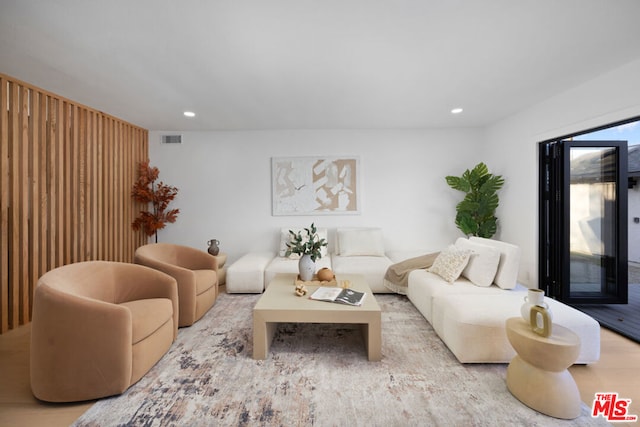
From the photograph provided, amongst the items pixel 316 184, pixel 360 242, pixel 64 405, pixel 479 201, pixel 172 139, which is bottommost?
pixel 64 405

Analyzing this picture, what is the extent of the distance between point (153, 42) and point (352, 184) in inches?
123

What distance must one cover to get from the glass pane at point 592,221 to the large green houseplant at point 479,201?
0.83 meters

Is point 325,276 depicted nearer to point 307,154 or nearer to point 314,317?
point 314,317

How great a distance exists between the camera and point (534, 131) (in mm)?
3238

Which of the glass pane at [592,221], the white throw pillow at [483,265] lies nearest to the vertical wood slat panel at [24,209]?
the white throw pillow at [483,265]

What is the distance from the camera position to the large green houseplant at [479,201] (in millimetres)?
3777

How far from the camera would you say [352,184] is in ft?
14.2

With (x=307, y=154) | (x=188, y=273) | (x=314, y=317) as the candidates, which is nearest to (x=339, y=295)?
(x=314, y=317)

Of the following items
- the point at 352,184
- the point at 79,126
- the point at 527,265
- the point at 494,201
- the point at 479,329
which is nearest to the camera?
the point at 479,329

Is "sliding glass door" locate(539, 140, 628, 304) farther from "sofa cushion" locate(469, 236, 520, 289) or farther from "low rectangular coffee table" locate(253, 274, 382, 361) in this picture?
"low rectangular coffee table" locate(253, 274, 382, 361)

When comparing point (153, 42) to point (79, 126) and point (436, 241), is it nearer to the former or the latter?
point (79, 126)

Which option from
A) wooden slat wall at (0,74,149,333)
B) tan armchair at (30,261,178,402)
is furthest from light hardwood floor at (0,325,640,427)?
wooden slat wall at (0,74,149,333)

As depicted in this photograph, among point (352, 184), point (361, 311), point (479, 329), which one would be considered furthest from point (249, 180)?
point (479, 329)

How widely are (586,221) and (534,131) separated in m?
1.26
